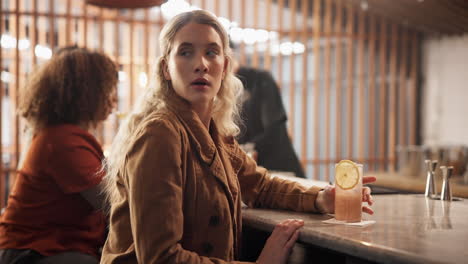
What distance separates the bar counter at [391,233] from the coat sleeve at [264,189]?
6cm

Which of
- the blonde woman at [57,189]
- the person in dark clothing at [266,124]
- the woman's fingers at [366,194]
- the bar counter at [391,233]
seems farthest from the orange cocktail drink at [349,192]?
the person in dark clothing at [266,124]

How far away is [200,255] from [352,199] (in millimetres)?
422

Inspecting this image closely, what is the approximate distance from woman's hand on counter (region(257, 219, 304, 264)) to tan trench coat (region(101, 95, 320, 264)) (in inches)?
3.6

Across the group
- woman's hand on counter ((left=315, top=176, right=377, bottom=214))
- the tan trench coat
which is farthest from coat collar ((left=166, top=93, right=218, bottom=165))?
woman's hand on counter ((left=315, top=176, right=377, bottom=214))

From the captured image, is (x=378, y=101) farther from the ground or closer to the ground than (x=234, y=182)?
farther from the ground

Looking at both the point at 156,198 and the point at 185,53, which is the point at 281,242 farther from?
the point at 185,53

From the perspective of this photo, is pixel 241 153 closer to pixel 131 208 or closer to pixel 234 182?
pixel 234 182

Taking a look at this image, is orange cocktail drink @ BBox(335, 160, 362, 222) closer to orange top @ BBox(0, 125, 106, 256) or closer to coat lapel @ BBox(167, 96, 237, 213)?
coat lapel @ BBox(167, 96, 237, 213)

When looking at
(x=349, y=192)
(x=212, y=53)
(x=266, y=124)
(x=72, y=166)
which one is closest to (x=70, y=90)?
(x=72, y=166)

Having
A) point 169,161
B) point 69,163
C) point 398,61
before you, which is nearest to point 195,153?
point 169,161

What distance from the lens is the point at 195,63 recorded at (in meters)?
1.46

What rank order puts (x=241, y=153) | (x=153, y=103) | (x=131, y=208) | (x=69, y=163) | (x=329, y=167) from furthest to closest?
(x=329, y=167) → (x=69, y=163) → (x=241, y=153) → (x=153, y=103) → (x=131, y=208)

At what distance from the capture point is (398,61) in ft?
19.4

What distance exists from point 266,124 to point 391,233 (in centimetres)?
246
